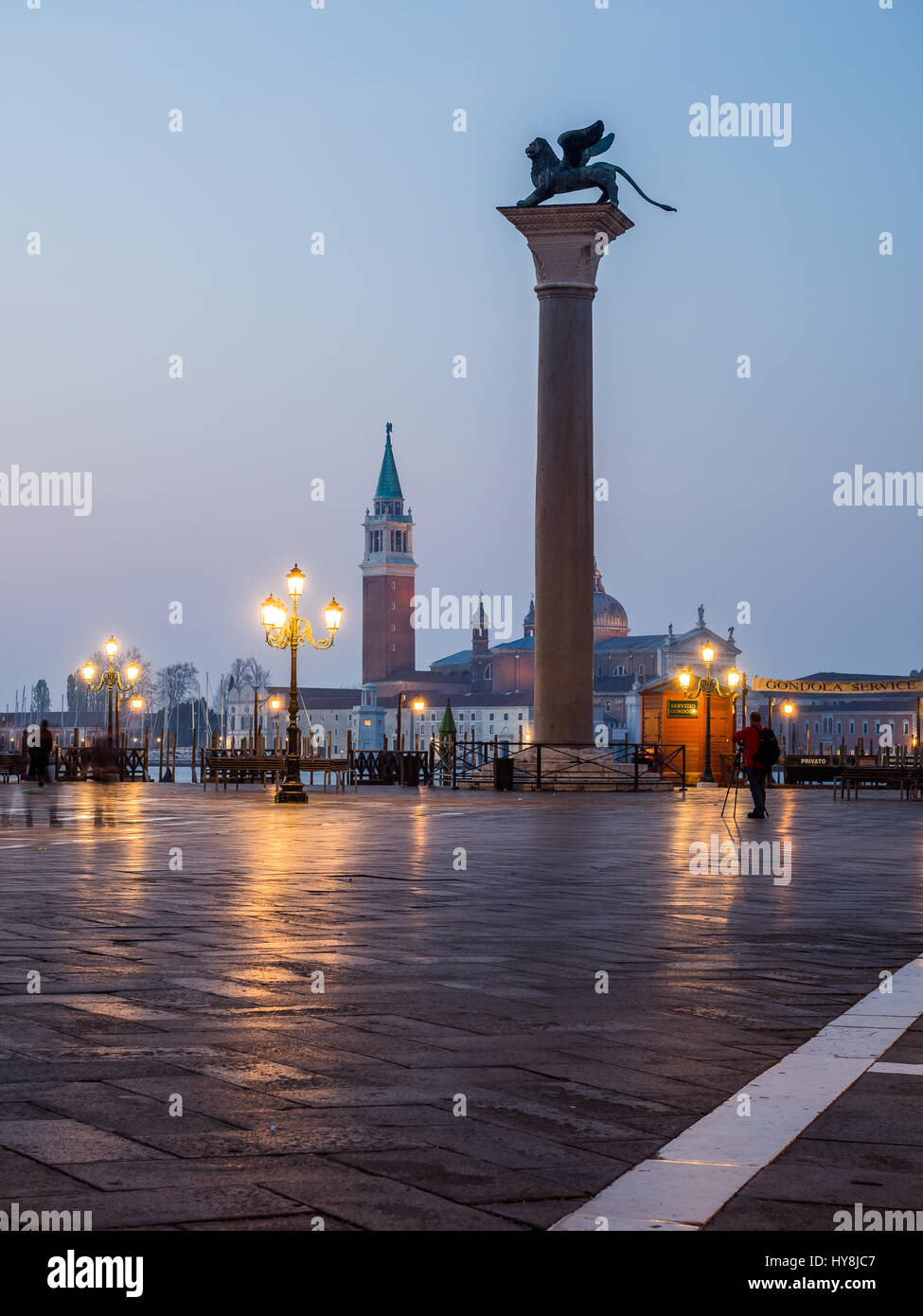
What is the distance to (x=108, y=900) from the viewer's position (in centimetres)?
991

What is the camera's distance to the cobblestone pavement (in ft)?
11.8

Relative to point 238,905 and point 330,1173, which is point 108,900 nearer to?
point 238,905

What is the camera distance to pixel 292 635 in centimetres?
2816

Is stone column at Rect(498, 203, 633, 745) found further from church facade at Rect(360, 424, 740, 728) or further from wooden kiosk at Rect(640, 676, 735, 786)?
church facade at Rect(360, 424, 740, 728)

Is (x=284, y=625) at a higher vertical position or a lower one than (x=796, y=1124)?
higher

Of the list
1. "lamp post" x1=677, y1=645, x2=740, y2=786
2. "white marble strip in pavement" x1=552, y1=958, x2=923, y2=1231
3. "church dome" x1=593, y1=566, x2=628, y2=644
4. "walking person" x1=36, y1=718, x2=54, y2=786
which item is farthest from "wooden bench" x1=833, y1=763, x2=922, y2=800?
"church dome" x1=593, y1=566, x2=628, y2=644

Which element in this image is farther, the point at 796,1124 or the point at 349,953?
the point at 349,953

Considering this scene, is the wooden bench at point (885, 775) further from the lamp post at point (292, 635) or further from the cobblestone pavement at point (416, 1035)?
the cobblestone pavement at point (416, 1035)

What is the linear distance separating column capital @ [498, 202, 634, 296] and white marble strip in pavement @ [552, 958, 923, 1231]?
2651 centimetres

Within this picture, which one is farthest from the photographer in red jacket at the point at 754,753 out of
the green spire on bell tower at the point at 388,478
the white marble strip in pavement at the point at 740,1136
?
the green spire on bell tower at the point at 388,478

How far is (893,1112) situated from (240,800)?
80.5 ft

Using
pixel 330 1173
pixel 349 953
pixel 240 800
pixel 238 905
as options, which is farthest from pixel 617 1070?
pixel 240 800

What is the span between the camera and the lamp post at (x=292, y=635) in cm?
2650

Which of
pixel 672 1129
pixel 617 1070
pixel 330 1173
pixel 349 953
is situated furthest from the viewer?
pixel 349 953
